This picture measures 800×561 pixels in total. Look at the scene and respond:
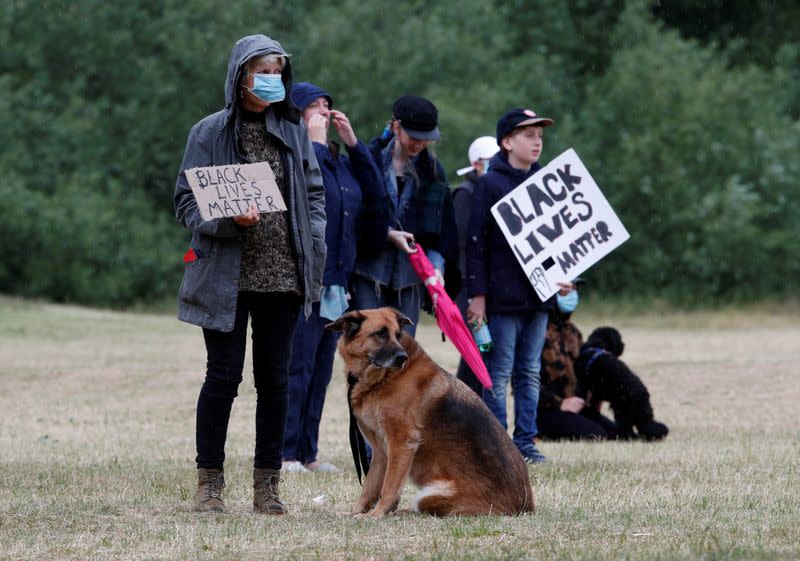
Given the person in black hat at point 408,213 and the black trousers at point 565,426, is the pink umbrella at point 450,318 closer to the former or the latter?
the person in black hat at point 408,213

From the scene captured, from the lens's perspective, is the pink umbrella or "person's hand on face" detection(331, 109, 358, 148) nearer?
"person's hand on face" detection(331, 109, 358, 148)

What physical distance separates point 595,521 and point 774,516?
0.95 meters

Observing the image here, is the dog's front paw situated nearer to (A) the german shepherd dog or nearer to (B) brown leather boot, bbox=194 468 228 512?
(A) the german shepherd dog

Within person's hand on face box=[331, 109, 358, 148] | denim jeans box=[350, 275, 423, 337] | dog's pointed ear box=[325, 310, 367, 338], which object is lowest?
dog's pointed ear box=[325, 310, 367, 338]

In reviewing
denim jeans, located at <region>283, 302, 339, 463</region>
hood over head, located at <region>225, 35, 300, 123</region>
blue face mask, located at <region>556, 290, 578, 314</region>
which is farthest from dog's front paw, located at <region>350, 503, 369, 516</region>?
blue face mask, located at <region>556, 290, 578, 314</region>

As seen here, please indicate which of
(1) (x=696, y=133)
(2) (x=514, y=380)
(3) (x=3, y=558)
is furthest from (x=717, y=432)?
(1) (x=696, y=133)

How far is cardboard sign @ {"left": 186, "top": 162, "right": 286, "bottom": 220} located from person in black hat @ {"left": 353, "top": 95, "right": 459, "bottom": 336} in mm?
2135

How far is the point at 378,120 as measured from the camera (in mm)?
40469

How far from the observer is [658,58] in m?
40.4

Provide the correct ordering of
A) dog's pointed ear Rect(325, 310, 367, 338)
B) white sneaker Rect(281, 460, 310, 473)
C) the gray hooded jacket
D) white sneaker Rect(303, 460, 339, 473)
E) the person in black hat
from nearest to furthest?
the gray hooded jacket, dog's pointed ear Rect(325, 310, 367, 338), the person in black hat, white sneaker Rect(281, 460, 310, 473), white sneaker Rect(303, 460, 339, 473)

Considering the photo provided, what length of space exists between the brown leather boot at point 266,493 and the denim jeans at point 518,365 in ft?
9.53

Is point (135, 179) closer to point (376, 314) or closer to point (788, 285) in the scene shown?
point (788, 285)

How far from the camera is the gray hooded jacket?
20.9 feet

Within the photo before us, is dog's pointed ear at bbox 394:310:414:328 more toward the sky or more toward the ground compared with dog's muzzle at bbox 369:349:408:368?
more toward the sky
